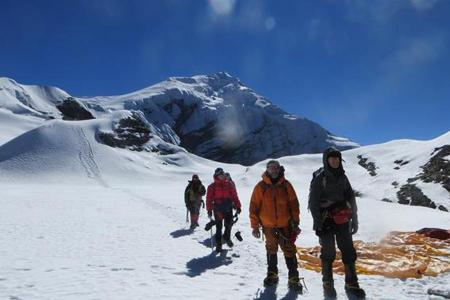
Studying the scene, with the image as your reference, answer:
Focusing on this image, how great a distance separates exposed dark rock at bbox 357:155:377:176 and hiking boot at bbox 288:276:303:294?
6615 centimetres

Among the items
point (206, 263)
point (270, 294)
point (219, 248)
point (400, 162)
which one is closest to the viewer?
point (270, 294)

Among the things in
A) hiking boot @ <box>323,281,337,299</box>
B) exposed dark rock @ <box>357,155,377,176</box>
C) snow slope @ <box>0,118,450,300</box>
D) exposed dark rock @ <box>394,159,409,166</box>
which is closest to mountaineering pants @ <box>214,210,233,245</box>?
snow slope @ <box>0,118,450,300</box>

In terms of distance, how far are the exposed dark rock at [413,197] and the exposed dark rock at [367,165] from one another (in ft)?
77.5

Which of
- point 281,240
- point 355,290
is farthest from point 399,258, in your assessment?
point 281,240

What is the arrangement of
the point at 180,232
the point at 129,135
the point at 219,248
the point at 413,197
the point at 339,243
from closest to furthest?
1. the point at 339,243
2. the point at 219,248
3. the point at 180,232
4. the point at 413,197
5. the point at 129,135

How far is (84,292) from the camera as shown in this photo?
7.76 meters

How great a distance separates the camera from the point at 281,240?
818cm

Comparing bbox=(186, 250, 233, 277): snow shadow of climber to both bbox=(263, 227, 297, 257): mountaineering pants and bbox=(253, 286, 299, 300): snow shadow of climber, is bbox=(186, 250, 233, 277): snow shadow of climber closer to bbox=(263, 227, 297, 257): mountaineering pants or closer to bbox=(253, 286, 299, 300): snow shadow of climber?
bbox=(253, 286, 299, 300): snow shadow of climber

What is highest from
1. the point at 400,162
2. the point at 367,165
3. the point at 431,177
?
the point at 367,165

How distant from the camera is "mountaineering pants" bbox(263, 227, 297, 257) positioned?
808 centimetres

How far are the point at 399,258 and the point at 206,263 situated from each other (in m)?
4.15

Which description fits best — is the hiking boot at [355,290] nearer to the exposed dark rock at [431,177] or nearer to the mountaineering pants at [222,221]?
the mountaineering pants at [222,221]

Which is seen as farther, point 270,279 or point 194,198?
point 194,198

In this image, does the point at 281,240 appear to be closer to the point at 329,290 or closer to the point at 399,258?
the point at 329,290
